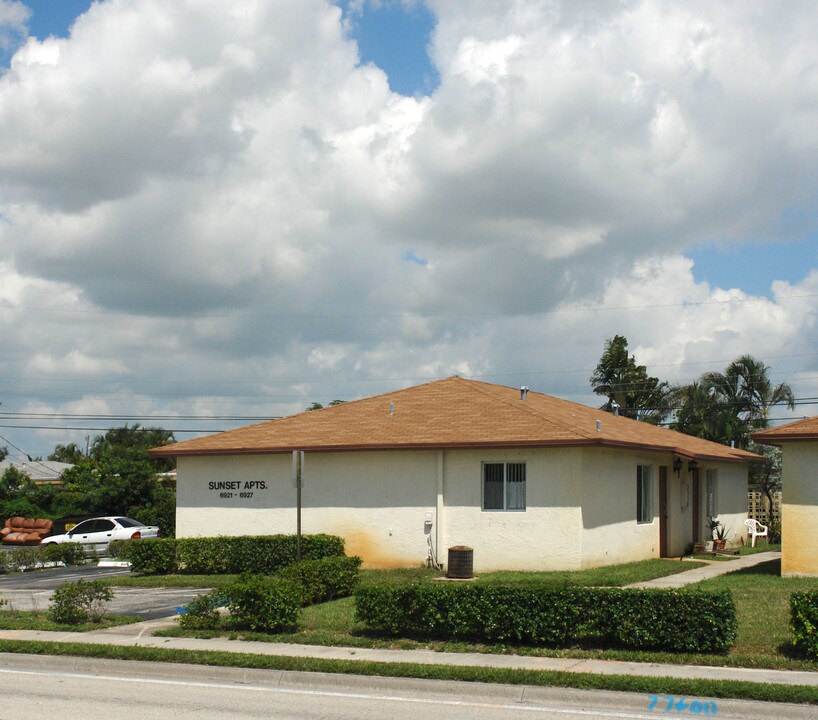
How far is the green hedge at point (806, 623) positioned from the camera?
11.2 metres

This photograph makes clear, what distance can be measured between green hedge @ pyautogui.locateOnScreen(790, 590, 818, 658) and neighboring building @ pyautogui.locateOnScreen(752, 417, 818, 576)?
826 centimetres

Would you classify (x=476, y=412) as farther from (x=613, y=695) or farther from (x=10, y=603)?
(x=613, y=695)

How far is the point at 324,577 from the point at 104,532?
62.7ft

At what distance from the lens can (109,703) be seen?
1002cm

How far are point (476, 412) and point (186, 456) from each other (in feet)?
25.4

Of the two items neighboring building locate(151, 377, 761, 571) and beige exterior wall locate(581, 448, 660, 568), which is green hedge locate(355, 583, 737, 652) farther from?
beige exterior wall locate(581, 448, 660, 568)

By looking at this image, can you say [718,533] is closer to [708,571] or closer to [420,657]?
[708,571]

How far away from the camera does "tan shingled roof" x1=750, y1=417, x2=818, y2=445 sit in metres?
19.2

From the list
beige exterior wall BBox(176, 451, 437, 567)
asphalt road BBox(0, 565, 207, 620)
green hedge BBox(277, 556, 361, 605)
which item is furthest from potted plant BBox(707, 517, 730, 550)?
asphalt road BBox(0, 565, 207, 620)

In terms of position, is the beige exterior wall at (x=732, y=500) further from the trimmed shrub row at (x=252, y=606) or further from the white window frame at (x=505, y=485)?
the trimmed shrub row at (x=252, y=606)

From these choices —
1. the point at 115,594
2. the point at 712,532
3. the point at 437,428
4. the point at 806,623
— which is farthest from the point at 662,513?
the point at 806,623

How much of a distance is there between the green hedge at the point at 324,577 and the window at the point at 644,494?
918 centimetres

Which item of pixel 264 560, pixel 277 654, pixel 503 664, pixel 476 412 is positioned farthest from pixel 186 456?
pixel 503 664

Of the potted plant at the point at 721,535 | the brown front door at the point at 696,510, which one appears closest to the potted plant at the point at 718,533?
the potted plant at the point at 721,535
